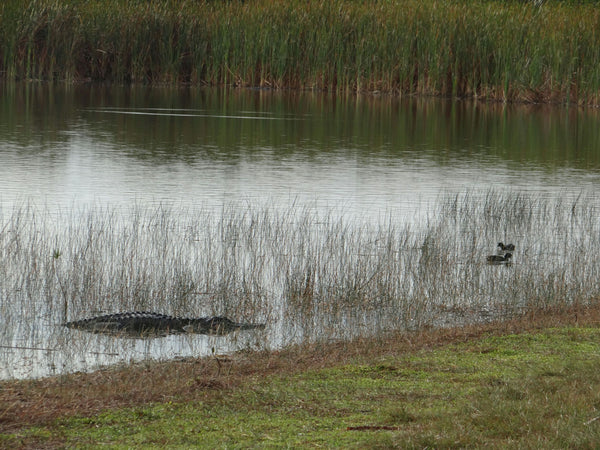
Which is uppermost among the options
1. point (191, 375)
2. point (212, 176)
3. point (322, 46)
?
point (322, 46)

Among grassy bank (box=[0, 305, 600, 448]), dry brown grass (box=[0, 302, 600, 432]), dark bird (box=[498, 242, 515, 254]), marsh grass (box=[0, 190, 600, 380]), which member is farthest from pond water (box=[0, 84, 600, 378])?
dark bird (box=[498, 242, 515, 254])

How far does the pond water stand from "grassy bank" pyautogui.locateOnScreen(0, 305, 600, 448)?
917mm

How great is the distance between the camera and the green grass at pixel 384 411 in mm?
4938

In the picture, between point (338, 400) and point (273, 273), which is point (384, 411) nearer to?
point (338, 400)

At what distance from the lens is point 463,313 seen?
9086 millimetres

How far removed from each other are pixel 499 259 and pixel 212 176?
20.3ft

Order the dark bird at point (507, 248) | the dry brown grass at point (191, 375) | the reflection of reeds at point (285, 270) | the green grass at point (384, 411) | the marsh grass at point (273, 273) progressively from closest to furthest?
the green grass at point (384, 411) → the dry brown grass at point (191, 375) → the marsh grass at point (273, 273) → the reflection of reeds at point (285, 270) → the dark bird at point (507, 248)

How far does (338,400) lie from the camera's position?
5.82m

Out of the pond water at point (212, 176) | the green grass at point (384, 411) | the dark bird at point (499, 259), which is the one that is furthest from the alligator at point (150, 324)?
the dark bird at point (499, 259)

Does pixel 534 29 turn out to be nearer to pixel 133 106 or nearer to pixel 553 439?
pixel 133 106

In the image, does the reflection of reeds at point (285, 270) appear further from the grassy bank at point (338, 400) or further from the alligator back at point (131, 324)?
the grassy bank at point (338, 400)

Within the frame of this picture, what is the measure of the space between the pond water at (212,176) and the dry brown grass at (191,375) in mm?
500

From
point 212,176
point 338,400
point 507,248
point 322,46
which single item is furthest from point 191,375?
point 322,46

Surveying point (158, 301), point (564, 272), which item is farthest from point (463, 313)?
point (158, 301)
